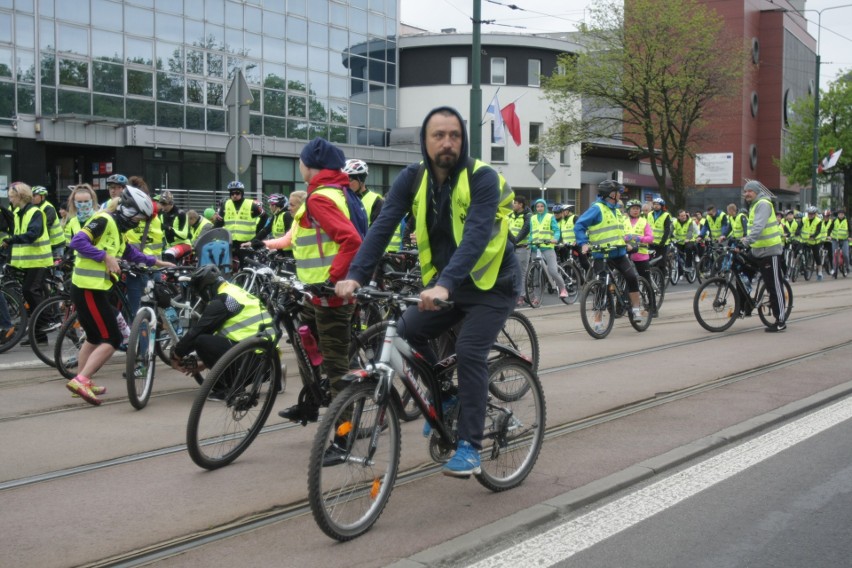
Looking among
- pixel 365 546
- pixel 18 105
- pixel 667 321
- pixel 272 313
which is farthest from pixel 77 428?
pixel 18 105

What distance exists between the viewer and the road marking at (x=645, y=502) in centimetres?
427

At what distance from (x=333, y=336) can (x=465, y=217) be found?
1.54m

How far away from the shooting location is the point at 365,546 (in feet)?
14.3

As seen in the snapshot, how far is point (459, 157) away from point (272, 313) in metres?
1.89

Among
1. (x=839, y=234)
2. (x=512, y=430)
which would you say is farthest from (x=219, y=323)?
(x=839, y=234)

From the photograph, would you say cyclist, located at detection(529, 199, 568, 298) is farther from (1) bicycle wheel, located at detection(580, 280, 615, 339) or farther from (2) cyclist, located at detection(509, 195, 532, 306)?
(1) bicycle wheel, located at detection(580, 280, 615, 339)

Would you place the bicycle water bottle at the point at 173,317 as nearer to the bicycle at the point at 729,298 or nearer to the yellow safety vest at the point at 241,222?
the yellow safety vest at the point at 241,222

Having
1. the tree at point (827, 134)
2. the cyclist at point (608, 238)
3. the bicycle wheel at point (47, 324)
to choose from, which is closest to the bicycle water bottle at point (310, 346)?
the bicycle wheel at point (47, 324)

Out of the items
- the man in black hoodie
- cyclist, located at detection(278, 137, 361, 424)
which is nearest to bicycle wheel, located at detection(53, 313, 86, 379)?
cyclist, located at detection(278, 137, 361, 424)

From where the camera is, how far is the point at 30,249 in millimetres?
11602

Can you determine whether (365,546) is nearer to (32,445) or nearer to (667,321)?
(32,445)

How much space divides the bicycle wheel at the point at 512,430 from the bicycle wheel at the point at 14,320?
302 inches

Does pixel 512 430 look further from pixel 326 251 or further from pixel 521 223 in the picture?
pixel 521 223

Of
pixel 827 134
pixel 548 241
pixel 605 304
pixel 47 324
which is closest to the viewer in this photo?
pixel 47 324
